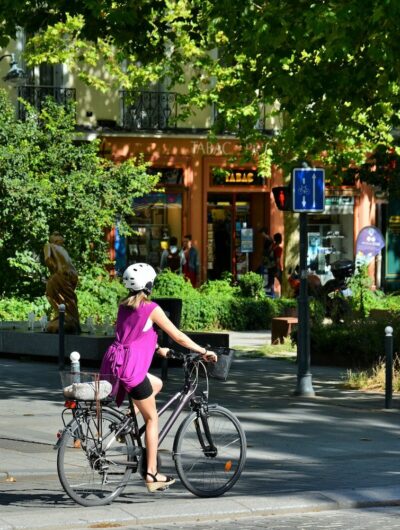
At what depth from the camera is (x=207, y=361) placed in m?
10.2

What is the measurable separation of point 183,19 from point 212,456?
10.7 metres

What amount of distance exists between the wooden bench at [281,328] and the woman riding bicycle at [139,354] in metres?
15.1

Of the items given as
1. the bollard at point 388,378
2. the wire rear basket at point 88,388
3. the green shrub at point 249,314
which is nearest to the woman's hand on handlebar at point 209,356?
the wire rear basket at point 88,388

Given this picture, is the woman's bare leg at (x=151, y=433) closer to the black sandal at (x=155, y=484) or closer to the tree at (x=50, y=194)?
the black sandal at (x=155, y=484)

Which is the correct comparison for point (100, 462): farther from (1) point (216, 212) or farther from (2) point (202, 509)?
(1) point (216, 212)

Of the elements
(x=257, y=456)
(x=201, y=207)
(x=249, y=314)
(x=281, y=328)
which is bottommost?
(x=257, y=456)

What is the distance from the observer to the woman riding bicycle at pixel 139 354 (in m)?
9.84

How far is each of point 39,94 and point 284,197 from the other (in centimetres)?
2051

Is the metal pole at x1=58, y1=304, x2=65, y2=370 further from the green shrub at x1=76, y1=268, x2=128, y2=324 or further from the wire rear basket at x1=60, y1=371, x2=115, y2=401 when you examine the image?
the wire rear basket at x1=60, y1=371, x2=115, y2=401

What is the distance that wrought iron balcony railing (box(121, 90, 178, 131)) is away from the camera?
38.7 metres

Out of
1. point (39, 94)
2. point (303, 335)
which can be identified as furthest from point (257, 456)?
point (39, 94)

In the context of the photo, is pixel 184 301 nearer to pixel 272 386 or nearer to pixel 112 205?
pixel 112 205

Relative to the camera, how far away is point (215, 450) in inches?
407

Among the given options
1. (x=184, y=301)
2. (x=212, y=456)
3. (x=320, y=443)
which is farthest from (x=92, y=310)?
(x=212, y=456)
